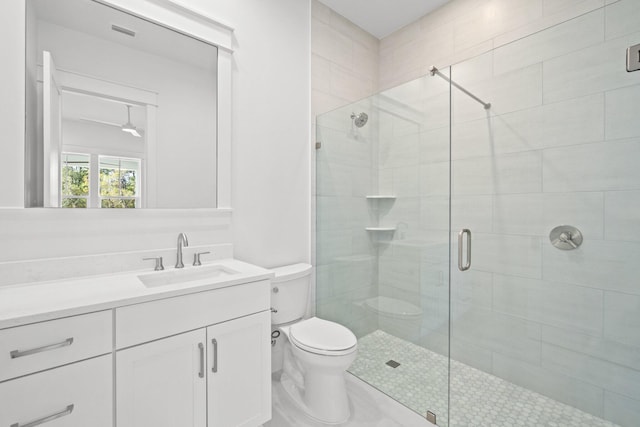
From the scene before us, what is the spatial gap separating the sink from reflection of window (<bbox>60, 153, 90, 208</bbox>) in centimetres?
44

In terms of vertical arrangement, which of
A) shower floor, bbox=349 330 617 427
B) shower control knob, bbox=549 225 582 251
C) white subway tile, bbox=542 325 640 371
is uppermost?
shower control knob, bbox=549 225 582 251

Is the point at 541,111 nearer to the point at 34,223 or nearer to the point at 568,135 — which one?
the point at 568,135

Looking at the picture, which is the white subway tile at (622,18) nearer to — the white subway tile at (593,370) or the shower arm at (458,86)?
the shower arm at (458,86)

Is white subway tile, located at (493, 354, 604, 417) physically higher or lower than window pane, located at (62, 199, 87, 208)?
lower

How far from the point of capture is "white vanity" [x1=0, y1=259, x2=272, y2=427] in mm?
896

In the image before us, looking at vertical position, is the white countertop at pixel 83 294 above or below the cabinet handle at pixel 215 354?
above

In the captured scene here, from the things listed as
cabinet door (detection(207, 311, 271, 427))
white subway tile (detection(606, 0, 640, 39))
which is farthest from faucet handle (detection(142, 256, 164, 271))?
white subway tile (detection(606, 0, 640, 39))

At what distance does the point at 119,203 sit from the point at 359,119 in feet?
5.24

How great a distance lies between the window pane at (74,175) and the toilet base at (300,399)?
5.08ft

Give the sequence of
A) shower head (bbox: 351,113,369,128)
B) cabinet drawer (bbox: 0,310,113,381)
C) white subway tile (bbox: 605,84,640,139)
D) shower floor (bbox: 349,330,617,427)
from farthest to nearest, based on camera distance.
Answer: shower head (bbox: 351,113,369,128), shower floor (bbox: 349,330,617,427), white subway tile (bbox: 605,84,640,139), cabinet drawer (bbox: 0,310,113,381)

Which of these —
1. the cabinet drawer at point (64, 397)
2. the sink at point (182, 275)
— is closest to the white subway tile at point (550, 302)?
the sink at point (182, 275)

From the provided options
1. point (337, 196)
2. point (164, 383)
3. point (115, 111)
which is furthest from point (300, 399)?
point (115, 111)

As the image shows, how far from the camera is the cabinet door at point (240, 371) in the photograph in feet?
4.12

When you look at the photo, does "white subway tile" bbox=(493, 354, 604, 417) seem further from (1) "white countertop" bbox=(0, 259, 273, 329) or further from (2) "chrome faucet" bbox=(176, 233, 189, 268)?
(2) "chrome faucet" bbox=(176, 233, 189, 268)
